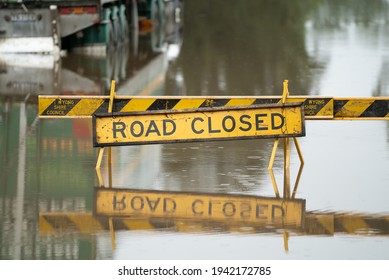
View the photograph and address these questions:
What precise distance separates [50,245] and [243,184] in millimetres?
3059

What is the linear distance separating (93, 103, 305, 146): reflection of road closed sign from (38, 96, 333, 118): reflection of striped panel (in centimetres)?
38

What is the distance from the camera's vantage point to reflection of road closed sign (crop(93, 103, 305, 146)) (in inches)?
483

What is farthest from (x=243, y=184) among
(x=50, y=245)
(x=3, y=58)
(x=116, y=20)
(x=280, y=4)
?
(x=280, y=4)

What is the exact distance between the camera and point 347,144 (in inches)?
585

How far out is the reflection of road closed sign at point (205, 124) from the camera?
40.3ft

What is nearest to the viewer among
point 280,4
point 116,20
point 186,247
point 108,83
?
point 186,247

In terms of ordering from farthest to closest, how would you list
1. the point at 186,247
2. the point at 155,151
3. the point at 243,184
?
1. the point at 155,151
2. the point at 243,184
3. the point at 186,247

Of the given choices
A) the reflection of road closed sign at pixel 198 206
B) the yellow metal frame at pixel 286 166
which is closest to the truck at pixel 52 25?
the yellow metal frame at pixel 286 166

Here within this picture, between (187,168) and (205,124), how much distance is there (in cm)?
84

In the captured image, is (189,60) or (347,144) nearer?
(347,144)

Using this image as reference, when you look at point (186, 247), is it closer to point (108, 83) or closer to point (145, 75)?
point (108, 83)

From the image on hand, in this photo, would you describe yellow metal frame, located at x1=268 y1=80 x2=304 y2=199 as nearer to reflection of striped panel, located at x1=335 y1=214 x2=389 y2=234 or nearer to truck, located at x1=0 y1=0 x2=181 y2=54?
reflection of striped panel, located at x1=335 y1=214 x2=389 y2=234

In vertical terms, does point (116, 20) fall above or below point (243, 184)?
above

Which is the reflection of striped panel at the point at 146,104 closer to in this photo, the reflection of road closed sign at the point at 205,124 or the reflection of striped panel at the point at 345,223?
the reflection of road closed sign at the point at 205,124
